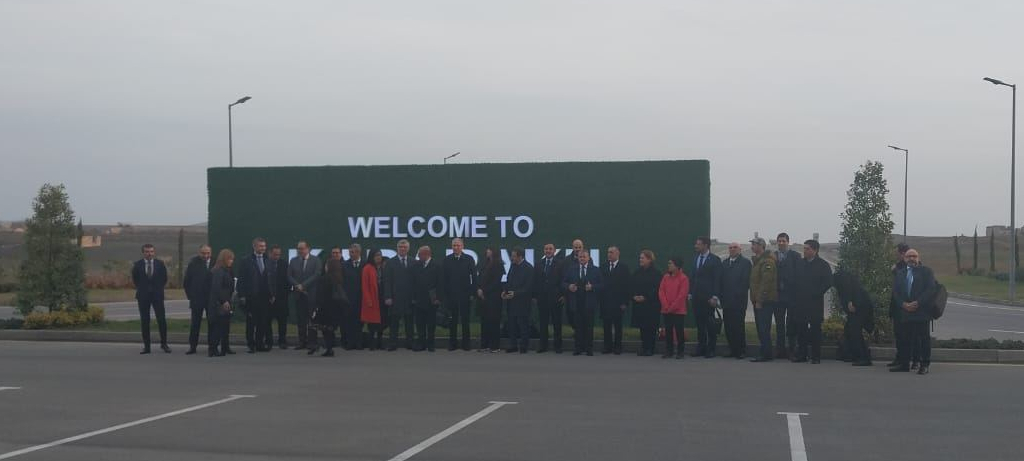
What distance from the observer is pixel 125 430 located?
10234mm

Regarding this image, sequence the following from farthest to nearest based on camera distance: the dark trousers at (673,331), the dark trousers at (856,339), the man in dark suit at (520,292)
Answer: the man in dark suit at (520,292) → the dark trousers at (673,331) → the dark trousers at (856,339)

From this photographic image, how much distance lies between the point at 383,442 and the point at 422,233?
1307 cm

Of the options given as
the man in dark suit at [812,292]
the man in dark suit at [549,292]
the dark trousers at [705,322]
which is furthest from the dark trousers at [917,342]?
the man in dark suit at [549,292]

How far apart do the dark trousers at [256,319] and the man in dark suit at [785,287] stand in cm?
834

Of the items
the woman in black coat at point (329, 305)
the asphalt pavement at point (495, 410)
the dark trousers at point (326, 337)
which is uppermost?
the woman in black coat at point (329, 305)

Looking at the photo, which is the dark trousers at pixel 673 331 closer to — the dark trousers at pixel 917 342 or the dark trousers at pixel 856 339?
the dark trousers at pixel 856 339

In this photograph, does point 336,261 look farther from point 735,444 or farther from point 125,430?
point 735,444

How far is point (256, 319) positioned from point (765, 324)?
27.3ft

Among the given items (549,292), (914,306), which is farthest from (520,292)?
(914,306)

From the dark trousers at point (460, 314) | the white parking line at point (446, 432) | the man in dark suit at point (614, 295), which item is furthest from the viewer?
the dark trousers at point (460, 314)

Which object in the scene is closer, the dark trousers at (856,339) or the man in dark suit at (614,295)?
the dark trousers at (856,339)

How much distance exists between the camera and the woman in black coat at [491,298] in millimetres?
18797

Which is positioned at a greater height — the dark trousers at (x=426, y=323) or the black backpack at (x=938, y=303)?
the black backpack at (x=938, y=303)

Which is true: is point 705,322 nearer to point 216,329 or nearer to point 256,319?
point 256,319
